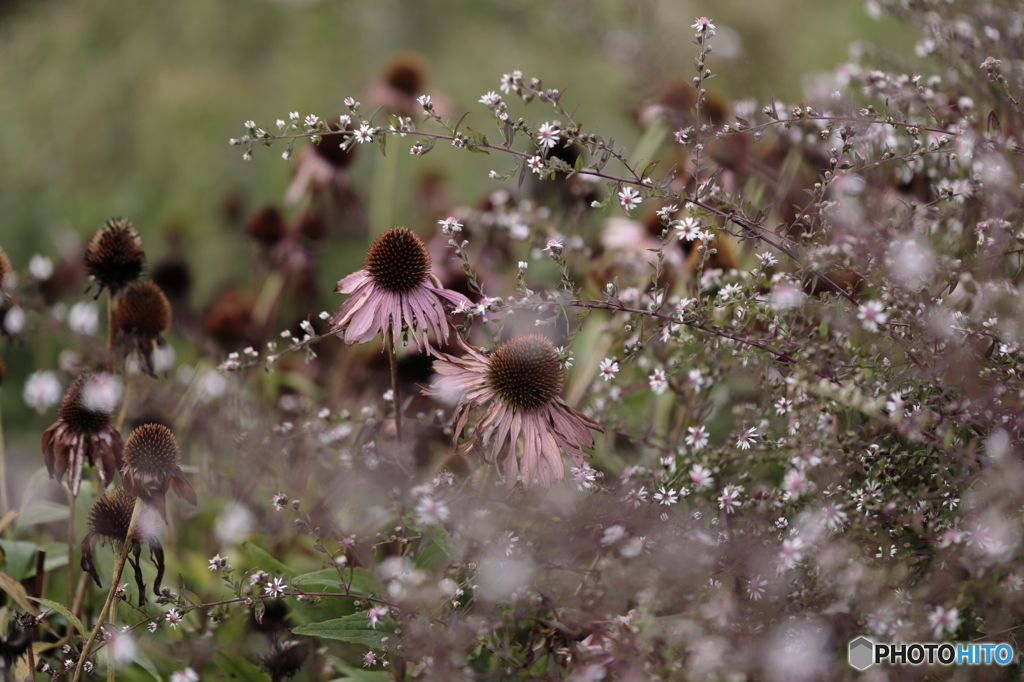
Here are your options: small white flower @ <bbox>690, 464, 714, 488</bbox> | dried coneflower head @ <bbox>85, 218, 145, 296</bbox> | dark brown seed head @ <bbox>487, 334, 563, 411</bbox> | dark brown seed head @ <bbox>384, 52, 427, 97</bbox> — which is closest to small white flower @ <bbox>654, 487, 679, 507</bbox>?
small white flower @ <bbox>690, 464, 714, 488</bbox>

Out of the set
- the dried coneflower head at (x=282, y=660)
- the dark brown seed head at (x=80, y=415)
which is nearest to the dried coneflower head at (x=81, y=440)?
the dark brown seed head at (x=80, y=415)

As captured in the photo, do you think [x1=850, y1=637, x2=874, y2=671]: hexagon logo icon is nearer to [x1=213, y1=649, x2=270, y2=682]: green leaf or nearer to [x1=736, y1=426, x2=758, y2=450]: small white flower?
[x1=736, y1=426, x2=758, y2=450]: small white flower

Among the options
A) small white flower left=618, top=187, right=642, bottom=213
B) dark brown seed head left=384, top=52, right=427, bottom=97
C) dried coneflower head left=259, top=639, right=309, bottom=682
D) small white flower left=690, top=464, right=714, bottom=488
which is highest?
dark brown seed head left=384, top=52, right=427, bottom=97

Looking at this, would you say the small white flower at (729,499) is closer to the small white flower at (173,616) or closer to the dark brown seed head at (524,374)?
the dark brown seed head at (524,374)

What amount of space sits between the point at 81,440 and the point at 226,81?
10.2 ft

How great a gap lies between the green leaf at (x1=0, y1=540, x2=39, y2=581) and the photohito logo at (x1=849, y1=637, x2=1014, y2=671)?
3.58ft

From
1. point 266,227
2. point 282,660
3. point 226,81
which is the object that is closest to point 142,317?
point 282,660

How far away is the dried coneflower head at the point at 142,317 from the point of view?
1146 mm

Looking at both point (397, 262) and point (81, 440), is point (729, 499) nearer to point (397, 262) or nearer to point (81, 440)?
point (397, 262)

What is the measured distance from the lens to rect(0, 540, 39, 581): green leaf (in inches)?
44.9

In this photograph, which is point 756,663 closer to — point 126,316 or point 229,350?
point 126,316

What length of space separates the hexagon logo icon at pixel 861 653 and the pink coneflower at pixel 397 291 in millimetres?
573

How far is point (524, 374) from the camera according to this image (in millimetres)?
947

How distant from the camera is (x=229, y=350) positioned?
6.55 ft
